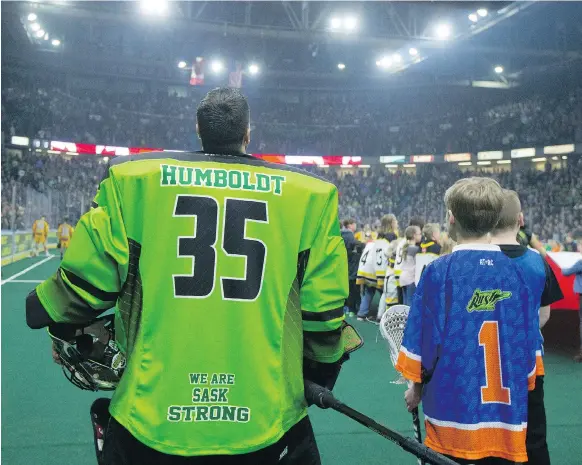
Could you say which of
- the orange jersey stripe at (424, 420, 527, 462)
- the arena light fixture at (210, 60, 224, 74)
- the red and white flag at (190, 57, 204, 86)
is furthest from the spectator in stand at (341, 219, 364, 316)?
the red and white flag at (190, 57, 204, 86)

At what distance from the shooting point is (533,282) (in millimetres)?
2365

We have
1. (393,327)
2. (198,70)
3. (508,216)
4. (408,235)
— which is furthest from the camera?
(198,70)

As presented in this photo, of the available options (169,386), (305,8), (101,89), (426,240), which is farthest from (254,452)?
(101,89)

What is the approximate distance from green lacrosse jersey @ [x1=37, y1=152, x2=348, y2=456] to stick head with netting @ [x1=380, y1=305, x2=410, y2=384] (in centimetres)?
117

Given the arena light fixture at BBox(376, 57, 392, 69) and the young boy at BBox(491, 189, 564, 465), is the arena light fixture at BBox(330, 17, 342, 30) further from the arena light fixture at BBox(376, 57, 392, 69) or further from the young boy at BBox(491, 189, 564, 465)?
the young boy at BBox(491, 189, 564, 465)

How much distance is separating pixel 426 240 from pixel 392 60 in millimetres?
27683

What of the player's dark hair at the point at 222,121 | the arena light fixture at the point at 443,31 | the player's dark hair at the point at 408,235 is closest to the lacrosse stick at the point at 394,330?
the player's dark hair at the point at 222,121

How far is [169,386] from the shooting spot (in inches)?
58.4

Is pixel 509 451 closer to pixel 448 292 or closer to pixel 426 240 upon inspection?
pixel 448 292

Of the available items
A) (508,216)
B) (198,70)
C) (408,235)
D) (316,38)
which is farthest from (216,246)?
(198,70)

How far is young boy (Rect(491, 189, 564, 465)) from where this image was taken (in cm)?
237

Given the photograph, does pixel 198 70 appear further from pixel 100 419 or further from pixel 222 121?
pixel 100 419

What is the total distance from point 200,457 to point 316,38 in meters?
25.7

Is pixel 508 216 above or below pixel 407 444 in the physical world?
above
